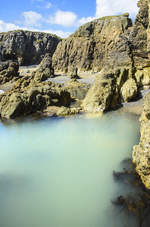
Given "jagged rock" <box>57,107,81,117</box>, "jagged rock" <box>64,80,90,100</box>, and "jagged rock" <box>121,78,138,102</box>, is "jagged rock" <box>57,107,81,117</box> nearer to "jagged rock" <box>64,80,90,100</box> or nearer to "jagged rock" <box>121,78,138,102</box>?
"jagged rock" <box>121,78,138,102</box>

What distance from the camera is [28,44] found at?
262ft

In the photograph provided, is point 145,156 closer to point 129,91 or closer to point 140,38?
point 129,91

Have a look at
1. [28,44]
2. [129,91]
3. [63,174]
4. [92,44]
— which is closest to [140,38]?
[129,91]

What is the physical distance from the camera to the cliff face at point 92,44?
151ft

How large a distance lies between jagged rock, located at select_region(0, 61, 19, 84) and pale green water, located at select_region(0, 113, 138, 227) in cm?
2687

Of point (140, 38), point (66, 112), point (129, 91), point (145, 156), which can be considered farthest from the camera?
point (140, 38)

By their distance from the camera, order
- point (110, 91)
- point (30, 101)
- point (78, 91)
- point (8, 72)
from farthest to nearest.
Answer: point (8, 72), point (78, 91), point (30, 101), point (110, 91)

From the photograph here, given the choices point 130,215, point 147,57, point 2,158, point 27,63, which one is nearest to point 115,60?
point 147,57

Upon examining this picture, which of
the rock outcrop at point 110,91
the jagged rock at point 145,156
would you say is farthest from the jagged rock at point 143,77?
the jagged rock at point 145,156

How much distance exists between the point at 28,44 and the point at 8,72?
167 ft

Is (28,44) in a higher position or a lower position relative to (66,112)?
higher

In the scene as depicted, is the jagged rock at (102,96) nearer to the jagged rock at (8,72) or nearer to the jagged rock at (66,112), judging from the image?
the jagged rock at (66,112)

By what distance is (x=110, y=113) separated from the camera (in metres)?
14.1

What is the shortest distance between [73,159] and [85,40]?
50.5m
